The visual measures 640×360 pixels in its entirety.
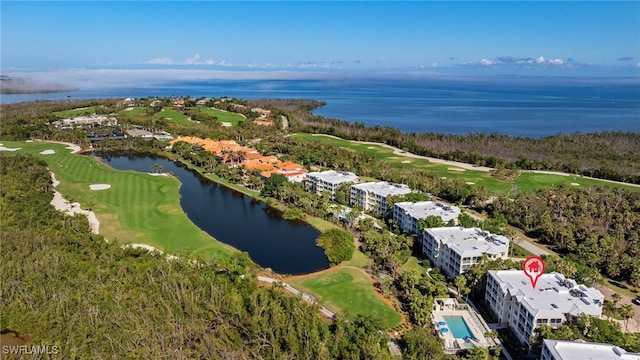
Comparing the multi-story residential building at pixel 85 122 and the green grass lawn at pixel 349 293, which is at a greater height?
the multi-story residential building at pixel 85 122

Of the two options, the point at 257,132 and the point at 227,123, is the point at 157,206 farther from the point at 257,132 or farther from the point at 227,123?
the point at 227,123

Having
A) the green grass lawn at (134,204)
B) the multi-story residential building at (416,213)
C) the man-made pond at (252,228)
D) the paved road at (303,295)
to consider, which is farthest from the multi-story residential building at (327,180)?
the paved road at (303,295)

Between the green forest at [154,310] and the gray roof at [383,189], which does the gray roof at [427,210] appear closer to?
the gray roof at [383,189]

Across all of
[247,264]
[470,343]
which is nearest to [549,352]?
[470,343]

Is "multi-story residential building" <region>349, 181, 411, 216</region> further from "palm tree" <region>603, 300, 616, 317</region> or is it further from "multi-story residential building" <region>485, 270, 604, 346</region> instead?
"palm tree" <region>603, 300, 616, 317</region>

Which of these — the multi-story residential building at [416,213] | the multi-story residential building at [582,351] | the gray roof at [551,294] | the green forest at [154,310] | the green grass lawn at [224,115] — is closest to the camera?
the multi-story residential building at [582,351]

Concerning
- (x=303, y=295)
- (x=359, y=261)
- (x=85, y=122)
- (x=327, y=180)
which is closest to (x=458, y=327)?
(x=303, y=295)
